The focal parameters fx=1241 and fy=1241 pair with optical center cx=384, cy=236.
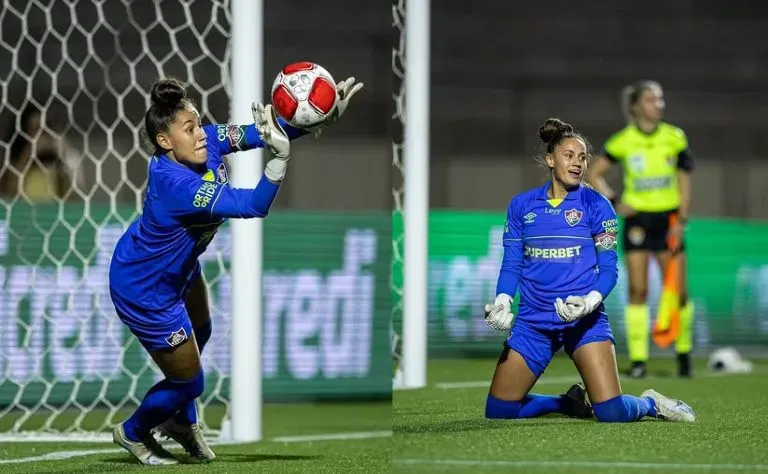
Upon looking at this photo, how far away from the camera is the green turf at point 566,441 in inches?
155

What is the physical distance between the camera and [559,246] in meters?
4.51

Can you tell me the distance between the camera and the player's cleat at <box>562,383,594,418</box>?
4773 mm

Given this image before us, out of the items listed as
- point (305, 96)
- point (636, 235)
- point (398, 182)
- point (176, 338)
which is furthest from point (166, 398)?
point (636, 235)

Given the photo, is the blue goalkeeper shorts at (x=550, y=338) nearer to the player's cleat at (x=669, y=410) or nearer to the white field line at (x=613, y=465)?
the player's cleat at (x=669, y=410)

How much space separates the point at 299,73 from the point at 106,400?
9.63 feet

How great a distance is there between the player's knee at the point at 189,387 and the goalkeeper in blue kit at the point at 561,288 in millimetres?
1149

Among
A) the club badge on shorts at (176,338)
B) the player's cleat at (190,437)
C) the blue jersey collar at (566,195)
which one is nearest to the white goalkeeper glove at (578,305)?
the blue jersey collar at (566,195)

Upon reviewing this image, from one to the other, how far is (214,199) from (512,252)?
3.67 ft

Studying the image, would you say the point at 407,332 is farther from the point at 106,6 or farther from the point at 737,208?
the point at 106,6

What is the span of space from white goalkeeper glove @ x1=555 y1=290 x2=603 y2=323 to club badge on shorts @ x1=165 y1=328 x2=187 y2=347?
4.57 ft

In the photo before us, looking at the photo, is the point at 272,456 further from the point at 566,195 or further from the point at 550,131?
the point at 550,131

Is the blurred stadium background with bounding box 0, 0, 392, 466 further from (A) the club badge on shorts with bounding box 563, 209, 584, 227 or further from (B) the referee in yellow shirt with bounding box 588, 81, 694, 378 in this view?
(A) the club badge on shorts with bounding box 563, 209, 584, 227

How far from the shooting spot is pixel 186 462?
4.96m

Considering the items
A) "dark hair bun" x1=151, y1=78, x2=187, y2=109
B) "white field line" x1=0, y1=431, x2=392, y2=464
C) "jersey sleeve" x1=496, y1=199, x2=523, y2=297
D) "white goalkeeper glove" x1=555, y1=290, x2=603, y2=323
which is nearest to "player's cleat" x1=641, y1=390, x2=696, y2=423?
"white goalkeeper glove" x1=555, y1=290, x2=603, y2=323
